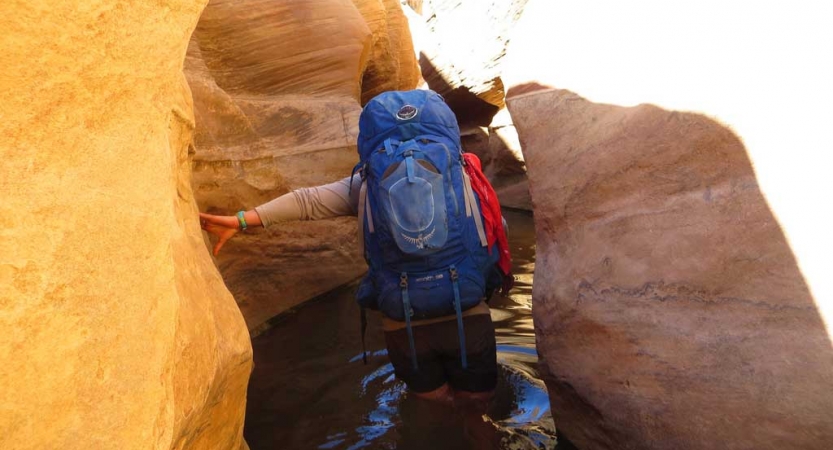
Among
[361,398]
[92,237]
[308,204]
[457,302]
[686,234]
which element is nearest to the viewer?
[92,237]

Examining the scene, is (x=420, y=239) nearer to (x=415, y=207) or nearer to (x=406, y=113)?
(x=415, y=207)

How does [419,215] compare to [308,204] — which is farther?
[308,204]

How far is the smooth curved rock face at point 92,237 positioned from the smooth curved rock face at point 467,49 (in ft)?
25.5

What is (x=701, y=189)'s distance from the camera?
2428 millimetres

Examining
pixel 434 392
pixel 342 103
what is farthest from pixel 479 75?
pixel 434 392

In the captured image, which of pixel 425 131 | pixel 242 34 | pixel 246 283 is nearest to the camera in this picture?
pixel 425 131

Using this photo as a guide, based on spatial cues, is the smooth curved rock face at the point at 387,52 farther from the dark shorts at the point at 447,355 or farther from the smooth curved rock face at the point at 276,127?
the dark shorts at the point at 447,355

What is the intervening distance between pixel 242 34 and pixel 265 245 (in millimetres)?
1787

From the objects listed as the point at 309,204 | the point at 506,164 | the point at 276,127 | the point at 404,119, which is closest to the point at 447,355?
the point at 309,204

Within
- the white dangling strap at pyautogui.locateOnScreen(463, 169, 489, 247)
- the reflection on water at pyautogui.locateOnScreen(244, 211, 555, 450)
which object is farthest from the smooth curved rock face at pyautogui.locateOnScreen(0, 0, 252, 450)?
the reflection on water at pyautogui.locateOnScreen(244, 211, 555, 450)

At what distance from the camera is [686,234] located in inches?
95.2

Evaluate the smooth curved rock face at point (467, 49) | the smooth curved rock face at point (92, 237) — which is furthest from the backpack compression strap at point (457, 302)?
the smooth curved rock face at point (467, 49)

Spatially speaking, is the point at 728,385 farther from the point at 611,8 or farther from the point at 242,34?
the point at 242,34

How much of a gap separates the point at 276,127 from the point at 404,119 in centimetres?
301
